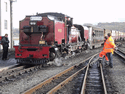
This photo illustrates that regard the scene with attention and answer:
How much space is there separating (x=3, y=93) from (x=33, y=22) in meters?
5.00

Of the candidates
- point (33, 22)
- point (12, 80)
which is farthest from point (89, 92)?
point (33, 22)

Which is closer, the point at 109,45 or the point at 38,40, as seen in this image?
the point at 109,45

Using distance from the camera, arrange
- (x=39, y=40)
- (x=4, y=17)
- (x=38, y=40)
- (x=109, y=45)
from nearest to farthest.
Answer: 1. (x=109, y=45)
2. (x=39, y=40)
3. (x=38, y=40)
4. (x=4, y=17)

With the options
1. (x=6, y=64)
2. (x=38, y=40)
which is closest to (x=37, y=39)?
(x=38, y=40)

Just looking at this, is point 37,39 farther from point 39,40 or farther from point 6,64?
point 6,64

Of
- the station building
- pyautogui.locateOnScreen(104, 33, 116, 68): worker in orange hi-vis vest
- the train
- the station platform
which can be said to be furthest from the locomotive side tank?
the station building

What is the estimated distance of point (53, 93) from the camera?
16.0ft

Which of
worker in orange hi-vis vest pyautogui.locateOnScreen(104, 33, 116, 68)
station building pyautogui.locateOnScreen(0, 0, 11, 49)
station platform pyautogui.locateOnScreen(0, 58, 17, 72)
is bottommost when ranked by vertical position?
station platform pyautogui.locateOnScreen(0, 58, 17, 72)

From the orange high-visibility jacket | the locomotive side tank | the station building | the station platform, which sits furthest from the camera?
the station building

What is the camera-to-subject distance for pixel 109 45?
8836 mm

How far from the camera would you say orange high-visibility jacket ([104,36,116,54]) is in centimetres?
874

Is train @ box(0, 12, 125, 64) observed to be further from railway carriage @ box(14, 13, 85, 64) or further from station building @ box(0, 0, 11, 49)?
station building @ box(0, 0, 11, 49)

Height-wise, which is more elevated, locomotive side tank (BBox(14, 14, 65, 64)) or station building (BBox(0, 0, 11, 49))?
station building (BBox(0, 0, 11, 49))

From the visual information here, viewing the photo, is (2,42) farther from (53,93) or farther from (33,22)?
(53,93)
